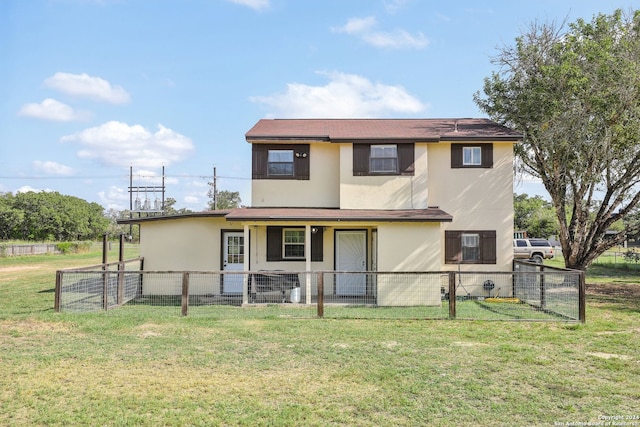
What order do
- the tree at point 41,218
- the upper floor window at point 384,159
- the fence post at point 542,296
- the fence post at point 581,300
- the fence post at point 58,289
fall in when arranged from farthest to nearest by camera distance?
the tree at point 41,218 < the upper floor window at point 384,159 < the fence post at point 542,296 < the fence post at point 58,289 < the fence post at point 581,300

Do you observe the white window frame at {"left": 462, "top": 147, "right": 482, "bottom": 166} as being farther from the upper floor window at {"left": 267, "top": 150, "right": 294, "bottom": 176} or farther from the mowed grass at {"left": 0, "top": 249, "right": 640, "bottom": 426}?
the mowed grass at {"left": 0, "top": 249, "right": 640, "bottom": 426}

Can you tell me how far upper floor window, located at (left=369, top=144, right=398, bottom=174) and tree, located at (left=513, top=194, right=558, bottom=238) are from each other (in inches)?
1650

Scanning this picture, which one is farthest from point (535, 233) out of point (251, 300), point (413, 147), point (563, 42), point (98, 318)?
point (98, 318)

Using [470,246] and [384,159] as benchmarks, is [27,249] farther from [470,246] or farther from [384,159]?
[470,246]

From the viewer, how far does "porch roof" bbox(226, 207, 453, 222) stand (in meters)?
13.5

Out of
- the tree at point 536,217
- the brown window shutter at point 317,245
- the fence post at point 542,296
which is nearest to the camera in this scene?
the fence post at point 542,296

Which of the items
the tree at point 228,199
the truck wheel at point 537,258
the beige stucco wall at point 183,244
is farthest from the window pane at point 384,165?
the tree at point 228,199

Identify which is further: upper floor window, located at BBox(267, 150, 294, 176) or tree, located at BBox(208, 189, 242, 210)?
tree, located at BBox(208, 189, 242, 210)

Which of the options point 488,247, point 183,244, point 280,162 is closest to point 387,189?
point 280,162

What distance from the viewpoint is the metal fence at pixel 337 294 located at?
11.2 m

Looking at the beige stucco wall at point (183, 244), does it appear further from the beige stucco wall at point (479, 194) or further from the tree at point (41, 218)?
the tree at point (41, 218)

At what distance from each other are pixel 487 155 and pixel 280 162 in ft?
23.2

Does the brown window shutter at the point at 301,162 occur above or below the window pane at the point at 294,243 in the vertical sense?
above

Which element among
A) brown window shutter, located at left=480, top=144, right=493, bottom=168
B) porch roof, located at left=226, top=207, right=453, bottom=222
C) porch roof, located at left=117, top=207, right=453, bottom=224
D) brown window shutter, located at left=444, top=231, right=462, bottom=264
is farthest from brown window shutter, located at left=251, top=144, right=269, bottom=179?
brown window shutter, located at left=480, top=144, right=493, bottom=168
